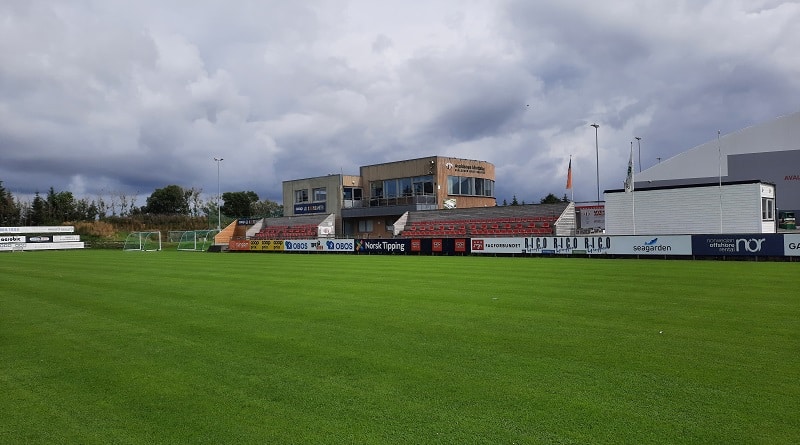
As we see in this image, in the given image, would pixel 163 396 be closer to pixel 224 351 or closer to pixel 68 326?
pixel 224 351

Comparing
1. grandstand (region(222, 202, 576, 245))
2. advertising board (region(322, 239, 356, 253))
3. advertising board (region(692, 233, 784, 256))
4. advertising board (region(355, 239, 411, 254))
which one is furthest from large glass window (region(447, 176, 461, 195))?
advertising board (region(692, 233, 784, 256))

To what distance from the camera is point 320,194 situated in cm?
6750

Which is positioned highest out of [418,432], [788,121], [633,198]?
[788,121]

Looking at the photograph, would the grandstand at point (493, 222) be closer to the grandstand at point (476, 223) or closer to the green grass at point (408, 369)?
the grandstand at point (476, 223)

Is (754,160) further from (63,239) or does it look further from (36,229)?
(36,229)

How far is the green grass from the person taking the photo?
17.3 ft

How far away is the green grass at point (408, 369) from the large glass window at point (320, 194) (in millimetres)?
52165

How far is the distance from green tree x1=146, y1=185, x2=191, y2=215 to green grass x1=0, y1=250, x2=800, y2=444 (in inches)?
4213

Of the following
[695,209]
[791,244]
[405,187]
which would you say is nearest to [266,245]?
[405,187]

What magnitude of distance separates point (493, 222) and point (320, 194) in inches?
978

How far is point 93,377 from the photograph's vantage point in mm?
7227

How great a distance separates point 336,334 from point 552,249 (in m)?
27.9

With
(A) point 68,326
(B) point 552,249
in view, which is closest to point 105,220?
(B) point 552,249

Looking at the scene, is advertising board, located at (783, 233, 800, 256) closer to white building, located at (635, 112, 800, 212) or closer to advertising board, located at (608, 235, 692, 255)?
advertising board, located at (608, 235, 692, 255)
